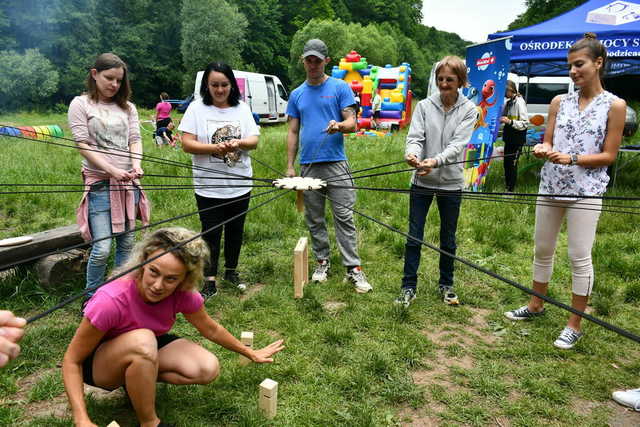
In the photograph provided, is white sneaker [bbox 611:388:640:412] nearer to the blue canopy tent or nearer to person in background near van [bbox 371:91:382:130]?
the blue canopy tent

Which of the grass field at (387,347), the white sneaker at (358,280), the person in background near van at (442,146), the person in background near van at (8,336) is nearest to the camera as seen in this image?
the person in background near van at (8,336)

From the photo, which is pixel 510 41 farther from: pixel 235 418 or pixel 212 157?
pixel 235 418

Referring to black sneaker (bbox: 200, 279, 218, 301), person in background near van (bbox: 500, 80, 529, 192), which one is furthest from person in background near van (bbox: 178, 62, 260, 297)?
person in background near van (bbox: 500, 80, 529, 192)

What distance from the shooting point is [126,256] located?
10.9ft

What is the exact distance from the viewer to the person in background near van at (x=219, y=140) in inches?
129

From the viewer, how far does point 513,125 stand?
697 centimetres

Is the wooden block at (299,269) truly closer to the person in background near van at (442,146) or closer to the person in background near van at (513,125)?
the person in background near van at (442,146)

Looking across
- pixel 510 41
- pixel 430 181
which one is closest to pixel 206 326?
pixel 430 181

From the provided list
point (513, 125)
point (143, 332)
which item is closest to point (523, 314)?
point (143, 332)

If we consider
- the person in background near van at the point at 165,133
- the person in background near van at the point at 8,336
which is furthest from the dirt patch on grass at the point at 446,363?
the person in background near van at the point at 165,133

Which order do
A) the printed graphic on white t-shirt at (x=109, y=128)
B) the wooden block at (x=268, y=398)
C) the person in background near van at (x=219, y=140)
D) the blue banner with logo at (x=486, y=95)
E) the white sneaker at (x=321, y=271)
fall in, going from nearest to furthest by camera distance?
1. the wooden block at (x=268, y=398)
2. the printed graphic on white t-shirt at (x=109, y=128)
3. the person in background near van at (x=219, y=140)
4. the white sneaker at (x=321, y=271)
5. the blue banner with logo at (x=486, y=95)

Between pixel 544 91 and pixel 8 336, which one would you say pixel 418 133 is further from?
pixel 544 91

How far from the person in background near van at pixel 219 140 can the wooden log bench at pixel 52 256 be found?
3.68 ft

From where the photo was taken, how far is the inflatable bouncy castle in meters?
14.9
